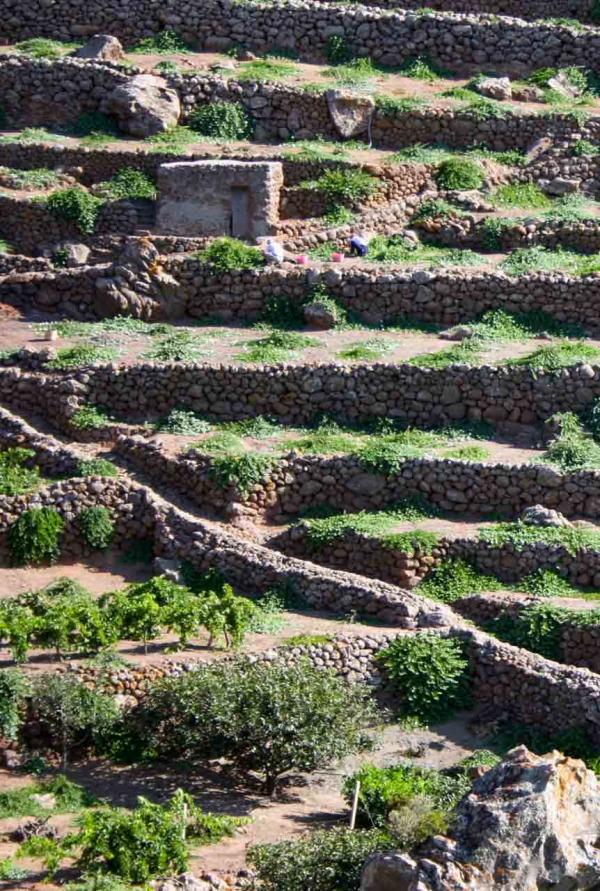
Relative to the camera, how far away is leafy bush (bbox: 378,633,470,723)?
31.3 m

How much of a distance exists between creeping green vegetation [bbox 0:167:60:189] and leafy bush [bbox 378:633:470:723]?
14.3m

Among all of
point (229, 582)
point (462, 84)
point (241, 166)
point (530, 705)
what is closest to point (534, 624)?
point (530, 705)

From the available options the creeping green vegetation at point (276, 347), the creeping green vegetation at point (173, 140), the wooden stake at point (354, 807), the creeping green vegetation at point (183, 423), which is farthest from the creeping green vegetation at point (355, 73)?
the wooden stake at point (354, 807)

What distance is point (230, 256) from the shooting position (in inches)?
1563

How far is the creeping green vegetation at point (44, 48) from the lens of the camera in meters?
45.3

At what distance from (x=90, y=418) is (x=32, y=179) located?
7.25 meters

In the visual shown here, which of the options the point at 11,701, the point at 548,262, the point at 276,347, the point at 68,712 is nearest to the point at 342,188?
the point at 548,262

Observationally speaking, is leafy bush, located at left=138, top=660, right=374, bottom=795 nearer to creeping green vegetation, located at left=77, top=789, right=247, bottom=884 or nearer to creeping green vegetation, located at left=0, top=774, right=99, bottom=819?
creeping green vegetation, located at left=0, top=774, right=99, bottom=819

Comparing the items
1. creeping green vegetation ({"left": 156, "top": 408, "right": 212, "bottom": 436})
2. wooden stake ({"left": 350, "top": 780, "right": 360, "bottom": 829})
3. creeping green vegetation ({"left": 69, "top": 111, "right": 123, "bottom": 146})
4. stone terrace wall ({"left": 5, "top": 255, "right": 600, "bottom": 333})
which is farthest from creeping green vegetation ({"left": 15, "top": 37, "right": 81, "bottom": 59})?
wooden stake ({"left": 350, "top": 780, "right": 360, "bottom": 829})

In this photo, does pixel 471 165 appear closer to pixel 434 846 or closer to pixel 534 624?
Answer: pixel 534 624

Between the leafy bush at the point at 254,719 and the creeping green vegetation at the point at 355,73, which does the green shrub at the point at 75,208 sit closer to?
the creeping green vegetation at the point at 355,73

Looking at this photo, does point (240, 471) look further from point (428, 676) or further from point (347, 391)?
point (428, 676)

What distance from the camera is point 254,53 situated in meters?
46.9

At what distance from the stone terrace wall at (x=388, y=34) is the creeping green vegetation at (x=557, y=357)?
10.7 m
